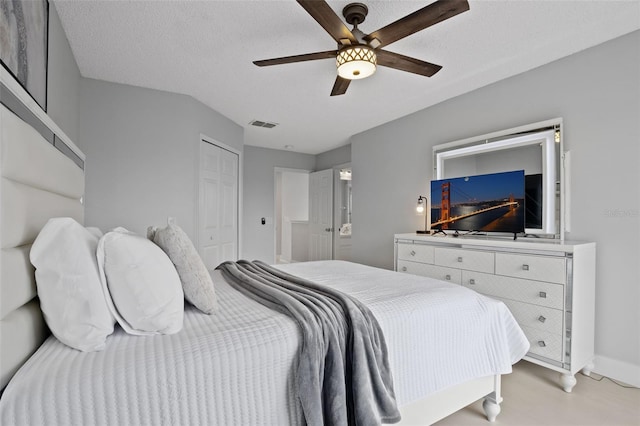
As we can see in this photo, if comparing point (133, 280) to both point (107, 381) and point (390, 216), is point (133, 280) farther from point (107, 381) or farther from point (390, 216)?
point (390, 216)

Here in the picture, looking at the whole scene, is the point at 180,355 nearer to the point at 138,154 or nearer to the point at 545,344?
the point at 545,344

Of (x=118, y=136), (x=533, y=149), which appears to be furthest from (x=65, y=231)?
(x=533, y=149)

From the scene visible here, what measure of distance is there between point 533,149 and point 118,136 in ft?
13.2

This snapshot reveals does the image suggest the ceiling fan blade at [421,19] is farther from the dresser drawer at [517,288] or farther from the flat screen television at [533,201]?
the dresser drawer at [517,288]

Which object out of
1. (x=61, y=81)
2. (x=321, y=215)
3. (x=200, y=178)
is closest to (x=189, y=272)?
(x=61, y=81)

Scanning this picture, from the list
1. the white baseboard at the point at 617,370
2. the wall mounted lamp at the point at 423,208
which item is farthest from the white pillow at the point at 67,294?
the wall mounted lamp at the point at 423,208

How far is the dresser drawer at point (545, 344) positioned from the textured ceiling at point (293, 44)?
7.23ft

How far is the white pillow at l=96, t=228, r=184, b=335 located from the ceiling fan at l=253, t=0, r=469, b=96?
1392mm

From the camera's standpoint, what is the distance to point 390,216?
426cm

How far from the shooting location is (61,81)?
2271mm

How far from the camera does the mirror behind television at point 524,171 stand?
2.62 meters

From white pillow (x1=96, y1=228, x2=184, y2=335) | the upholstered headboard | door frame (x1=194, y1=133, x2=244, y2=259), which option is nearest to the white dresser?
white pillow (x1=96, y1=228, x2=184, y2=335)

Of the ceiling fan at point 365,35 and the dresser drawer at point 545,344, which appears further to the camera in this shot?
the dresser drawer at point 545,344

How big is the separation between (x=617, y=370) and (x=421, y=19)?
2810 millimetres
